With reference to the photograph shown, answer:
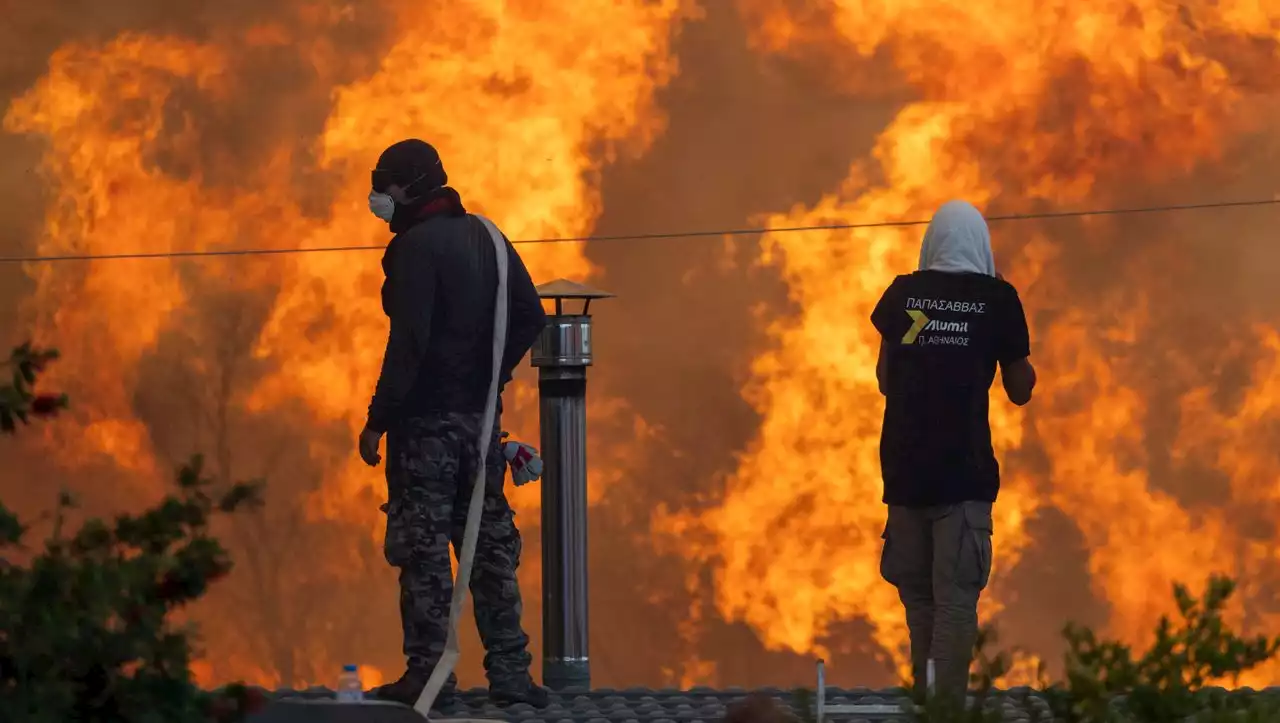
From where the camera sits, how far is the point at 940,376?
6.72 metres

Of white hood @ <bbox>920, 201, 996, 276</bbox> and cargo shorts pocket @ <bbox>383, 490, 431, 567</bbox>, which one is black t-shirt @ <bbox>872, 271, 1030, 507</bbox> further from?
Result: cargo shorts pocket @ <bbox>383, 490, 431, 567</bbox>

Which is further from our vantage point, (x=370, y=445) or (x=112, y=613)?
(x=370, y=445)

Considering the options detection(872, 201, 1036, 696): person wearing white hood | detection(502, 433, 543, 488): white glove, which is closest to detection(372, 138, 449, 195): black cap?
detection(502, 433, 543, 488): white glove

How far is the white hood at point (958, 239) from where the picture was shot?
671 centimetres

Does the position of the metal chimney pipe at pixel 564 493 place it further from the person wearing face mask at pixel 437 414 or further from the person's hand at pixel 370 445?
the person's hand at pixel 370 445

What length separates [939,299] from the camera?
6.73 meters

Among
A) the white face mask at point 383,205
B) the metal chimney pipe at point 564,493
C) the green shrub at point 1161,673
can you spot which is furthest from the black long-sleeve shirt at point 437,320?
the green shrub at point 1161,673

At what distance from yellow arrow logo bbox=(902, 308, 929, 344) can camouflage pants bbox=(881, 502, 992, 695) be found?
525 mm

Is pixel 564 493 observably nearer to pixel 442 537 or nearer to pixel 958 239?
pixel 442 537

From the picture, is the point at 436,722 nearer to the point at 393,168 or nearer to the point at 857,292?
the point at 393,168

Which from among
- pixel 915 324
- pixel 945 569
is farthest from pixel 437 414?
pixel 945 569

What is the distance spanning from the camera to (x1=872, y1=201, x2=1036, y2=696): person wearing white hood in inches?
263

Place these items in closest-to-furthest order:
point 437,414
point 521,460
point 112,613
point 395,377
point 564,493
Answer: point 112,613
point 395,377
point 437,414
point 521,460
point 564,493

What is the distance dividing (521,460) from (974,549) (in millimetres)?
2020
